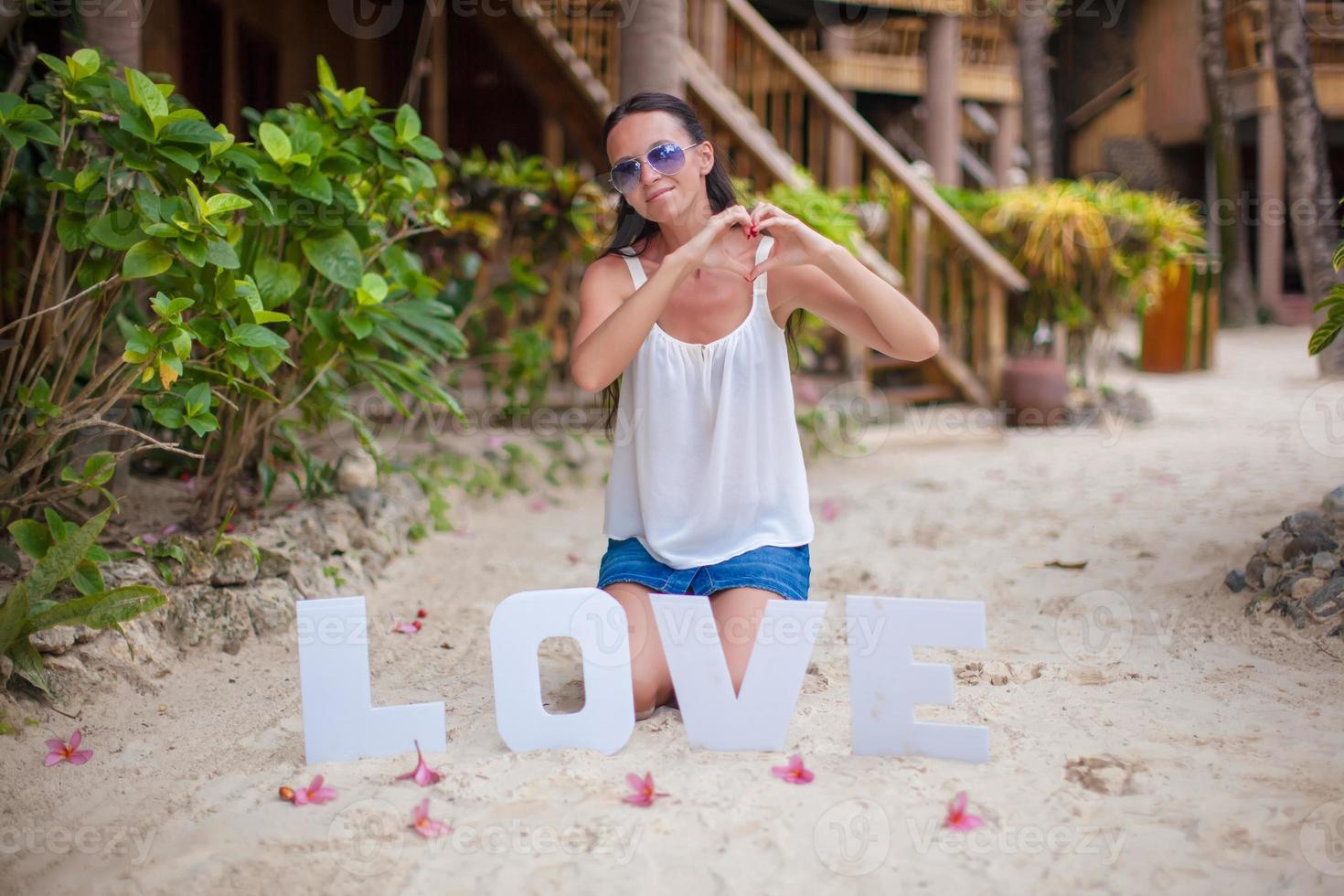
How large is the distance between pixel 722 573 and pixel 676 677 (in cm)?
39

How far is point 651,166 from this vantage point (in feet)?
8.41

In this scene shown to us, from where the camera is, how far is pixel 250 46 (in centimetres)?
834

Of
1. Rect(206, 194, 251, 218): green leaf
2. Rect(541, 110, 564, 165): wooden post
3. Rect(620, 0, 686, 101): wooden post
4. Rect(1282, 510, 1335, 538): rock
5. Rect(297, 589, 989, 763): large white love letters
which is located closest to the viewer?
Rect(297, 589, 989, 763): large white love letters

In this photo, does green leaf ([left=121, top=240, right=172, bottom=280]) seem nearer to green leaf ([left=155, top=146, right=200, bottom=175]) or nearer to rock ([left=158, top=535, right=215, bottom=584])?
green leaf ([left=155, top=146, right=200, bottom=175])

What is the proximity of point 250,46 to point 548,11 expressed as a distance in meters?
3.03

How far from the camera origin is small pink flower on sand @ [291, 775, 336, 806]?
2104mm

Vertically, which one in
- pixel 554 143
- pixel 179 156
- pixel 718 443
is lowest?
pixel 718 443

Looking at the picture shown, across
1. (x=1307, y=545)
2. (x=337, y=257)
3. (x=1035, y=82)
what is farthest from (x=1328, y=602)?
(x=1035, y=82)

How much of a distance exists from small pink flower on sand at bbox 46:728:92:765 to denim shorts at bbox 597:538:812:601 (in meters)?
1.14

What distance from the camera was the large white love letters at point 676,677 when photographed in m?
2.25

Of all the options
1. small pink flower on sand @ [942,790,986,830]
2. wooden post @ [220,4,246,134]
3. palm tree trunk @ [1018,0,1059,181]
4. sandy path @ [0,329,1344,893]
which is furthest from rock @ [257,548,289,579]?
palm tree trunk @ [1018,0,1059,181]

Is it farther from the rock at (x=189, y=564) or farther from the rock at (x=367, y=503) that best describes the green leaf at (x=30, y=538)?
the rock at (x=367, y=503)

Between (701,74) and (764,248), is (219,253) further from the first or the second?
(701,74)

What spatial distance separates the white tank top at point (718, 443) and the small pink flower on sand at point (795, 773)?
605mm
